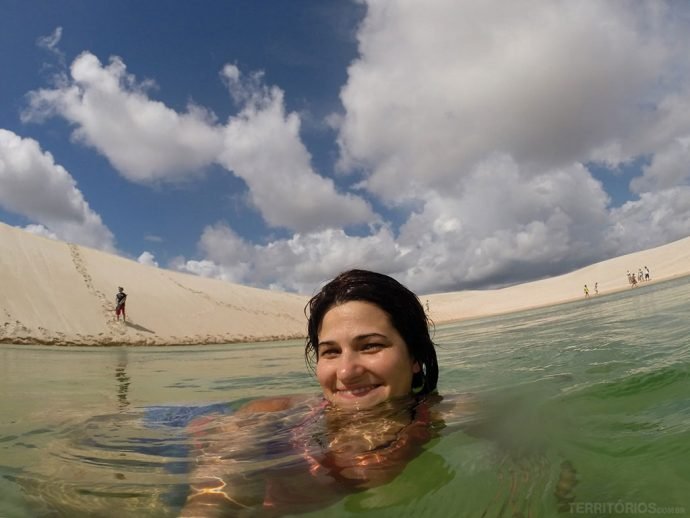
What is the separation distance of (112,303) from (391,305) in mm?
24410

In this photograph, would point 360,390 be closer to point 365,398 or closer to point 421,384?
point 365,398

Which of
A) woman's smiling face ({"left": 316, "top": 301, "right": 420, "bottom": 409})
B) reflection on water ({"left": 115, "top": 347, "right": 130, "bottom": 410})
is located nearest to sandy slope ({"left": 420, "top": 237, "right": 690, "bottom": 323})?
reflection on water ({"left": 115, "top": 347, "right": 130, "bottom": 410})

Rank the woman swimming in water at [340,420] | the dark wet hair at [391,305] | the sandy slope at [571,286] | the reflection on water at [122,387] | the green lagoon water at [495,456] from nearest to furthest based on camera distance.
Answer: the green lagoon water at [495,456], the woman swimming in water at [340,420], the dark wet hair at [391,305], the reflection on water at [122,387], the sandy slope at [571,286]

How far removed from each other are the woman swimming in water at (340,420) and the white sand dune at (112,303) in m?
15.6

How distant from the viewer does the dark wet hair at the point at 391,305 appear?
288 cm

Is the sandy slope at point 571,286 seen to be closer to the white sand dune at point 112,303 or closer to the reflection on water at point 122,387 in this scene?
the white sand dune at point 112,303

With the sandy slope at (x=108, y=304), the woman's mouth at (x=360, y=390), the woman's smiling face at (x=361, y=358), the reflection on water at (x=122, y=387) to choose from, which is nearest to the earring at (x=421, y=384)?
the woman's smiling face at (x=361, y=358)

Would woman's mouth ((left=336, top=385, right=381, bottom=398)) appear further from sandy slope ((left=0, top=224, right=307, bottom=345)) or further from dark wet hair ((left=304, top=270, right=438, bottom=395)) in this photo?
sandy slope ((left=0, top=224, right=307, bottom=345))

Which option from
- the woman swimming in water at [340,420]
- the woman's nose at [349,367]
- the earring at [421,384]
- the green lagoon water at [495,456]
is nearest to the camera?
the green lagoon water at [495,456]

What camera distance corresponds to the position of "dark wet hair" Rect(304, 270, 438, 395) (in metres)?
2.88

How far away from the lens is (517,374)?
467 centimetres

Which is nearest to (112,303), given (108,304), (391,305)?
(108,304)

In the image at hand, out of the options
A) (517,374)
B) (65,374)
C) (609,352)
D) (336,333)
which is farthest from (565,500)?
(65,374)

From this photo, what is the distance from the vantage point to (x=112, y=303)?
23.9 meters
